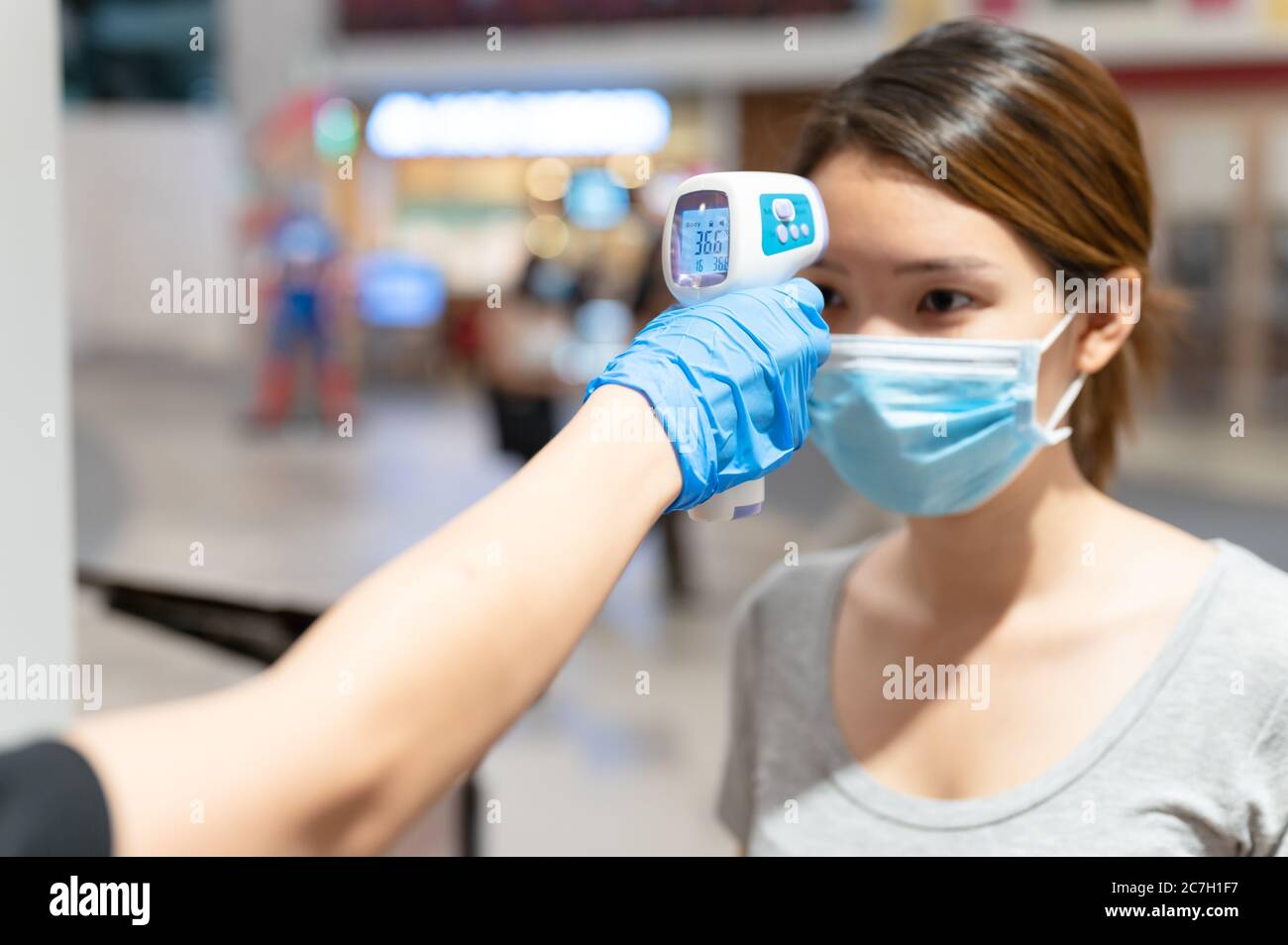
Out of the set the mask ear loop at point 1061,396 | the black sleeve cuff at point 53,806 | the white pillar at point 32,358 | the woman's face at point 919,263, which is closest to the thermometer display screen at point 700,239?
the woman's face at point 919,263

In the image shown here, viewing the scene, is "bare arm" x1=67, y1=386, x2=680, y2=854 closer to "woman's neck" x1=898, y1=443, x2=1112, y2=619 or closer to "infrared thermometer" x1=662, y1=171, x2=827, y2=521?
"infrared thermometer" x1=662, y1=171, x2=827, y2=521

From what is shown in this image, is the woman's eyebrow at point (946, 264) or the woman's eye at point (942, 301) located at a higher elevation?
the woman's eyebrow at point (946, 264)

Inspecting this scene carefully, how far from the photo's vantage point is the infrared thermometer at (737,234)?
1.08 m

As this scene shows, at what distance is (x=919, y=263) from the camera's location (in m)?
1.21

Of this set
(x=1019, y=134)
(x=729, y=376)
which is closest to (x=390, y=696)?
(x=729, y=376)

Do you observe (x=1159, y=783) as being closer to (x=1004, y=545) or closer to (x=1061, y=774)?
(x=1061, y=774)

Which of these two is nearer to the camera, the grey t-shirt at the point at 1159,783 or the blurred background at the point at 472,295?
the grey t-shirt at the point at 1159,783

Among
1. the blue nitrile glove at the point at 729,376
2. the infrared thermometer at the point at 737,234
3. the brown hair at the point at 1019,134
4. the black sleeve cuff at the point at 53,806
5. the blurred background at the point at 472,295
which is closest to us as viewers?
the black sleeve cuff at the point at 53,806

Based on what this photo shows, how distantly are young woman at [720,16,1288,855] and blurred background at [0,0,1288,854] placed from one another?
382 millimetres

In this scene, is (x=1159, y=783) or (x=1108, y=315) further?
(x=1108, y=315)

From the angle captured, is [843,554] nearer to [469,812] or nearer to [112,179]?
[469,812]

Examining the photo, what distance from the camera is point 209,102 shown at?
1548cm

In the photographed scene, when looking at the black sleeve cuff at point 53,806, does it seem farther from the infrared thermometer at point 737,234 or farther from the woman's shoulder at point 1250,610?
the woman's shoulder at point 1250,610

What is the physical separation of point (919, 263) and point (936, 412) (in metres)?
0.15
